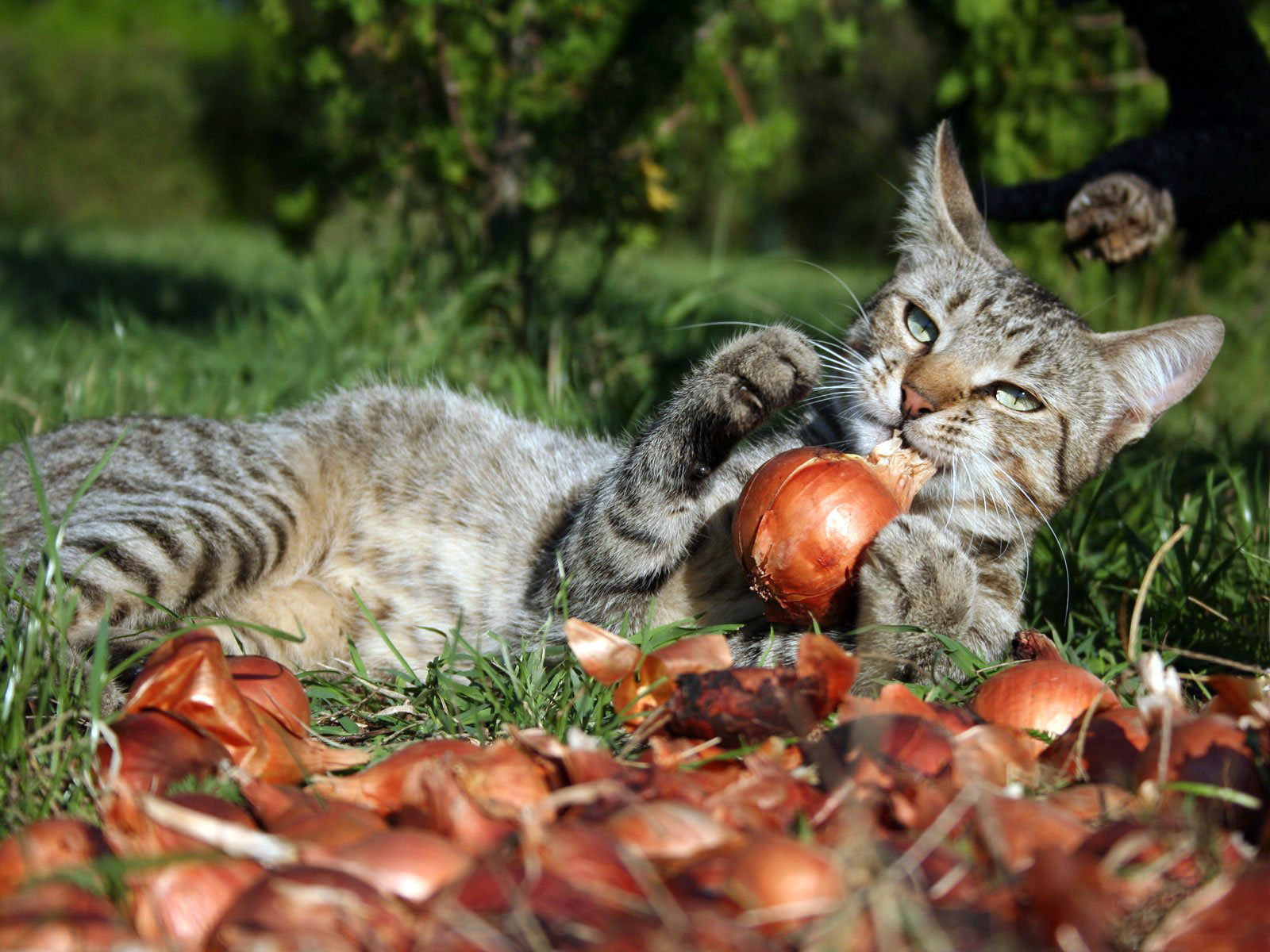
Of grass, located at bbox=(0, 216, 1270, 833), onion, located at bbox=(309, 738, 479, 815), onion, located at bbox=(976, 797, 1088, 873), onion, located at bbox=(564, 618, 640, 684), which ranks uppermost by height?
onion, located at bbox=(976, 797, 1088, 873)

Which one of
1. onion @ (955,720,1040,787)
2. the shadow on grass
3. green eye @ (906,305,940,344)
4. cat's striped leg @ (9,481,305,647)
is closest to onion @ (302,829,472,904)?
onion @ (955,720,1040,787)

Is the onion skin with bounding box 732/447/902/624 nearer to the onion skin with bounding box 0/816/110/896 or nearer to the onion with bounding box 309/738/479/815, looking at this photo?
the onion with bounding box 309/738/479/815

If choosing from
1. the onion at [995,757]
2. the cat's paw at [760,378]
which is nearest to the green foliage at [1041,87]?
the cat's paw at [760,378]

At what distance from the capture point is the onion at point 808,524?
210 centimetres

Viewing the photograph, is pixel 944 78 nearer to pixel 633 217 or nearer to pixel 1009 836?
pixel 633 217

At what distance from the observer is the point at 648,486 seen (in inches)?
98.3

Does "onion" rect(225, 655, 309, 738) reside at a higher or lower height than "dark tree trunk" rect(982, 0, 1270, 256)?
lower

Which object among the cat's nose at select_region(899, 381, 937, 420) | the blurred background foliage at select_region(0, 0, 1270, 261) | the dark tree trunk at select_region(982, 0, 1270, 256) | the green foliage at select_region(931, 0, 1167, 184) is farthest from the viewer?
the green foliage at select_region(931, 0, 1167, 184)

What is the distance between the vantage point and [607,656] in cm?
189

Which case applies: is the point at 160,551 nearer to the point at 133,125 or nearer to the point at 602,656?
the point at 602,656

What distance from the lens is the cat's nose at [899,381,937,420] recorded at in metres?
2.59

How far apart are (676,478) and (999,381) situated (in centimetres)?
94

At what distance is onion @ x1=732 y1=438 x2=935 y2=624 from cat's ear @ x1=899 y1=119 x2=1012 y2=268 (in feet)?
4.17

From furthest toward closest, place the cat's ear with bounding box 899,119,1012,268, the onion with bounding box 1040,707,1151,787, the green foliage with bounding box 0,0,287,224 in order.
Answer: the green foliage with bounding box 0,0,287,224
the cat's ear with bounding box 899,119,1012,268
the onion with bounding box 1040,707,1151,787
